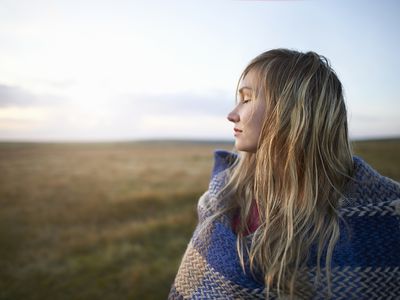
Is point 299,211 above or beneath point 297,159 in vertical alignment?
beneath

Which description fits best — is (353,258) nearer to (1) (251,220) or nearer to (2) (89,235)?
(1) (251,220)

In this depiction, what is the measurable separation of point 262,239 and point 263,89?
89 centimetres

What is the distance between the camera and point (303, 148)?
67.1 inches

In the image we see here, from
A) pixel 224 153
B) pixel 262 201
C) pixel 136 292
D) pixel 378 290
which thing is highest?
pixel 224 153

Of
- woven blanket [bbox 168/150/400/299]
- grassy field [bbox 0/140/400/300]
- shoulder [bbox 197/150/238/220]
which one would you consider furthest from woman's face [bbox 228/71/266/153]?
grassy field [bbox 0/140/400/300]

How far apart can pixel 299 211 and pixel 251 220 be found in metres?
0.43

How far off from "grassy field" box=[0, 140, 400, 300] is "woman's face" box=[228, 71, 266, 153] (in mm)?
963

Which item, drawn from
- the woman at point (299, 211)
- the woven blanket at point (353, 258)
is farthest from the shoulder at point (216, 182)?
the woven blanket at point (353, 258)

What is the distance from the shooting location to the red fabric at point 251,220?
195 centimetres

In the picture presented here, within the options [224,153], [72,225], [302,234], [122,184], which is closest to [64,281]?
[72,225]

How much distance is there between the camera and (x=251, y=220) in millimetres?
1995

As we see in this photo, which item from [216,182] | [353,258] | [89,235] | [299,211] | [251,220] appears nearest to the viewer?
[353,258]

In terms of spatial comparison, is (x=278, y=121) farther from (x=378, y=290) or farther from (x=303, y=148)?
(x=378, y=290)

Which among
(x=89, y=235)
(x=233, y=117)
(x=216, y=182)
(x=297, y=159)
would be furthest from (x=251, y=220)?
(x=89, y=235)
